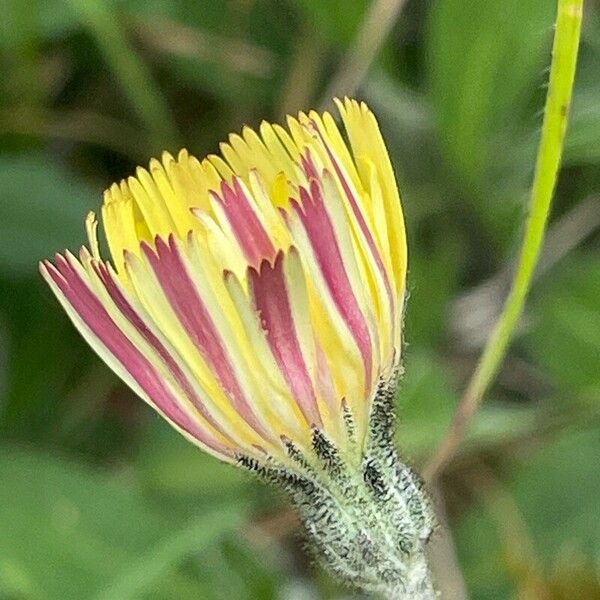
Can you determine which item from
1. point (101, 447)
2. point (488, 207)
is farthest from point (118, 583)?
point (488, 207)

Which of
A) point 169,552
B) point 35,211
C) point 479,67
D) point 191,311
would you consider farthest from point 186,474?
point 191,311

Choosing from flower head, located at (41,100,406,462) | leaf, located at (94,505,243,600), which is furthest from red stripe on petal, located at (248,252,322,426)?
leaf, located at (94,505,243,600)

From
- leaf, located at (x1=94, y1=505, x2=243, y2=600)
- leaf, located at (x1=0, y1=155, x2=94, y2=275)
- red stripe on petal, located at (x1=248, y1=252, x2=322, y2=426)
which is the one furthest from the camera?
leaf, located at (x1=0, y1=155, x2=94, y2=275)

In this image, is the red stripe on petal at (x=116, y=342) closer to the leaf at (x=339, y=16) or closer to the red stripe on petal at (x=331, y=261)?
the red stripe on petal at (x=331, y=261)

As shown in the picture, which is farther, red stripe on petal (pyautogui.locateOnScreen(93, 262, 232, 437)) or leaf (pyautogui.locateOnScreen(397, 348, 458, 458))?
leaf (pyautogui.locateOnScreen(397, 348, 458, 458))

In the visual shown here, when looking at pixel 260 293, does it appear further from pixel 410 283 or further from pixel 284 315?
pixel 410 283

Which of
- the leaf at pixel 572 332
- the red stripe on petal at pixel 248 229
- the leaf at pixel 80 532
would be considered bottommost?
the leaf at pixel 80 532

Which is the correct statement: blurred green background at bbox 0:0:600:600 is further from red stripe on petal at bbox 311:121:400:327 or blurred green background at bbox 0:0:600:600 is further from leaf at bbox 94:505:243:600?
red stripe on petal at bbox 311:121:400:327

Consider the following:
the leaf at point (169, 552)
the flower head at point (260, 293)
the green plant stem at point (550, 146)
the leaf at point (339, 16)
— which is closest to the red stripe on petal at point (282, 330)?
the flower head at point (260, 293)
